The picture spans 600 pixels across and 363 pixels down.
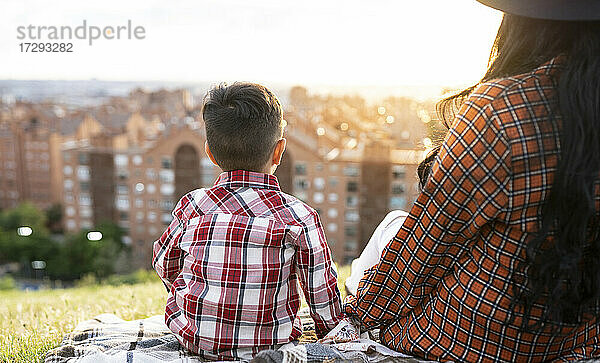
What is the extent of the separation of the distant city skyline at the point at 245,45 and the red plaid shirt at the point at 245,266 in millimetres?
2363

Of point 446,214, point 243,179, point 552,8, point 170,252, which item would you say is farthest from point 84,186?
point 552,8

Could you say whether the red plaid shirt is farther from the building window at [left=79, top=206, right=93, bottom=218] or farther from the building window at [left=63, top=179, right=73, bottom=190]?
the building window at [left=79, top=206, right=93, bottom=218]

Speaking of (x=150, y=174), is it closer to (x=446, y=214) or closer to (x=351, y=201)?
(x=351, y=201)

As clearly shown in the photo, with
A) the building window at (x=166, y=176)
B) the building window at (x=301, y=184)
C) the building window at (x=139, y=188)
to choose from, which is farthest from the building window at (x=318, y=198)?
the building window at (x=139, y=188)

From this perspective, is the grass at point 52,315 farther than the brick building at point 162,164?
No

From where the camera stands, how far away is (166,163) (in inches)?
267

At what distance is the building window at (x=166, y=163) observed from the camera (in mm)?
6742

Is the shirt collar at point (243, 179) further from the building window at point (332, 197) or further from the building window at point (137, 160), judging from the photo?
the building window at point (137, 160)

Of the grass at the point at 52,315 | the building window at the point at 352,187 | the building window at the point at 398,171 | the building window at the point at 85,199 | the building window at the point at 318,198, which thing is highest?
the building window at the point at 398,171

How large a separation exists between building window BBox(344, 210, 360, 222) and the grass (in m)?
3.12

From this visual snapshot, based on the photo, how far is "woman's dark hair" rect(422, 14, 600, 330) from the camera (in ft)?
2.50

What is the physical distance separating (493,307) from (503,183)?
205 millimetres

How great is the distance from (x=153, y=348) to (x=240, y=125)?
1.48 ft

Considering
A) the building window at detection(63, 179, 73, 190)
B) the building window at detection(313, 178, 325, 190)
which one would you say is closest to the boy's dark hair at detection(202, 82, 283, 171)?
the building window at detection(313, 178, 325, 190)
